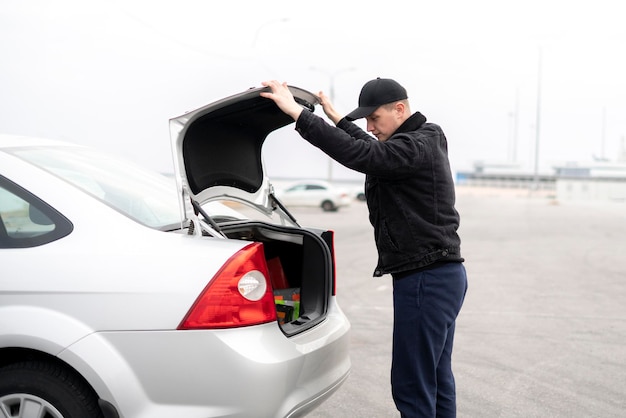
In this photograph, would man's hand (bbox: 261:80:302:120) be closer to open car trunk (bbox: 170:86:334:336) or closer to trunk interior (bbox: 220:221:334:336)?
open car trunk (bbox: 170:86:334:336)

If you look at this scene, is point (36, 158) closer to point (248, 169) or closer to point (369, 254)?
point (248, 169)

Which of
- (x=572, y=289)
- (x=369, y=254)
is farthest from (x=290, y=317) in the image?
(x=369, y=254)

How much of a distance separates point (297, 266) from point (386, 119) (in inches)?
43.4

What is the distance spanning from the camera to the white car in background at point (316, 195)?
31.9 m

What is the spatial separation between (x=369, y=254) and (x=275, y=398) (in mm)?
10190

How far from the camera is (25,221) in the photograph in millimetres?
3037

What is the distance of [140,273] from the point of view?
9.20 feet

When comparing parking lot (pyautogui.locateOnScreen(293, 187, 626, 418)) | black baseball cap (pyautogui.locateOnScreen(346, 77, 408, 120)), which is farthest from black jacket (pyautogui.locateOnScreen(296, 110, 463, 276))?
parking lot (pyautogui.locateOnScreen(293, 187, 626, 418))

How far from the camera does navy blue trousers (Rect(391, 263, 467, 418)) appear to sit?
3.24 metres

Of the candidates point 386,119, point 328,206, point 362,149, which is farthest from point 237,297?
point 328,206

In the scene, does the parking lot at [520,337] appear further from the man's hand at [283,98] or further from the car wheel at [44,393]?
the man's hand at [283,98]

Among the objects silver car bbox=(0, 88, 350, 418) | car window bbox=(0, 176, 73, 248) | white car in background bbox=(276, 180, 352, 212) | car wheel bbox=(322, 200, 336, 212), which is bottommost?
car wheel bbox=(322, 200, 336, 212)

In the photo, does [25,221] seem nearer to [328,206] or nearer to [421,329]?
[421,329]

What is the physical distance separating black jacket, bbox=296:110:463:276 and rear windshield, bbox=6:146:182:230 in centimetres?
87
